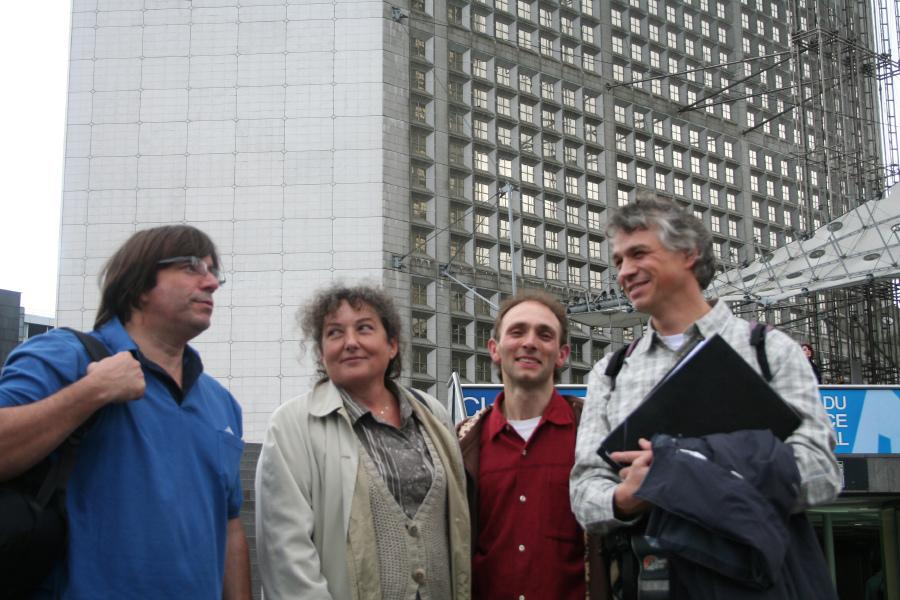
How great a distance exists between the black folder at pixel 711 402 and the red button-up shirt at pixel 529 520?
0.83 meters

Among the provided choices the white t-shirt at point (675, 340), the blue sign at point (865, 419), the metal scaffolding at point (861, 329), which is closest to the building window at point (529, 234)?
the metal scaffolding at point (861, 329)

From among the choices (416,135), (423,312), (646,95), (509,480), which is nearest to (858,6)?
(646,95)

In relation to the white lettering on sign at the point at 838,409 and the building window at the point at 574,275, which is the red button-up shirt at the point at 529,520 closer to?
the white lettering on sign at the point at 838,409

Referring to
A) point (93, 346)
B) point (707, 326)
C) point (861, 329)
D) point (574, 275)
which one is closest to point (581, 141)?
point (574, 275)

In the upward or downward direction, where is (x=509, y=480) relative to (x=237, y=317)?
downward

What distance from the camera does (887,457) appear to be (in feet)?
28.8

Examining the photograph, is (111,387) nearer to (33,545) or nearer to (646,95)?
(33,545)

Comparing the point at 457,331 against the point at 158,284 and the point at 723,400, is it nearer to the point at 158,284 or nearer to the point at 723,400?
the point at 158,284

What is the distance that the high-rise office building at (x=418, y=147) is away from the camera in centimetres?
2756

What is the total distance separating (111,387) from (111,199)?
2873 cm

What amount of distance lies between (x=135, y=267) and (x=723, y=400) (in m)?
1.82

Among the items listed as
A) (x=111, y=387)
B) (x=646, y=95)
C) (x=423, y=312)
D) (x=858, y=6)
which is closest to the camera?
(x=111, y=387)

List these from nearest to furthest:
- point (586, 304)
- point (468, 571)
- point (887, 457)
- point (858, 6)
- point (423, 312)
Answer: point (468, 571)
point (887, 457)
point (586, 304)
point (423, 312)
point (858, 6)

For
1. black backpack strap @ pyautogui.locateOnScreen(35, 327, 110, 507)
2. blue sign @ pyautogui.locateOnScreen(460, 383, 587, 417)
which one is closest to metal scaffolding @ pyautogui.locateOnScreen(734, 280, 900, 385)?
blue sign @ pyautogui.locateOnScreen(460, 383, 587, 417)
